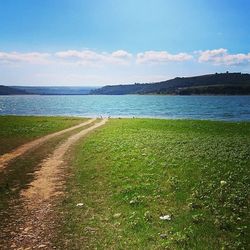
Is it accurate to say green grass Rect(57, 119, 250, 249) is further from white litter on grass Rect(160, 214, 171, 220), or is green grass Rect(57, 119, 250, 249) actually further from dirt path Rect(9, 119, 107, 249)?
dirt path Rect(9, 119, 107, 249)

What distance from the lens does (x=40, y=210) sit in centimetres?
1503

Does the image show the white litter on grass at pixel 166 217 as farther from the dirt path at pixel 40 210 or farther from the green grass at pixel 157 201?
the dirt path at pixel 40 210

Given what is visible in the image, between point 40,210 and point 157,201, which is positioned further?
point 157,201

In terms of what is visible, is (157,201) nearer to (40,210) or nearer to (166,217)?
(166,217)

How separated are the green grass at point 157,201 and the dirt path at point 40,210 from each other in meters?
0.65

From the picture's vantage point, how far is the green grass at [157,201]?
1184 centimetres

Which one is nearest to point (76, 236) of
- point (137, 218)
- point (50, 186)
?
point (137, 218)

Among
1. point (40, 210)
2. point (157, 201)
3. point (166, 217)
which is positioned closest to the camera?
point (166, 217)

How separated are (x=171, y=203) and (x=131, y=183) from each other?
4325mm

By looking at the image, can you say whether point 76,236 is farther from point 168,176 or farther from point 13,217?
point 168,176

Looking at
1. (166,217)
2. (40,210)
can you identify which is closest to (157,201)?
(166,217)

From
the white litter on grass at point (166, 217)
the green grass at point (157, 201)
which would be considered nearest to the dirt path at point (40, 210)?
the green grass at point (157, 201)

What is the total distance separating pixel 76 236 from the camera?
40.1ft

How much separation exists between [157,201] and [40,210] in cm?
Answer: 568
